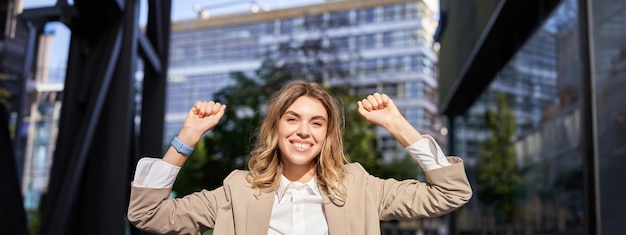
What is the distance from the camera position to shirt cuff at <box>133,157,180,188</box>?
143cm

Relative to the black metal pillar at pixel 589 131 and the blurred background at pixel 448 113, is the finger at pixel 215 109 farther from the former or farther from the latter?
the black metal pillar at pixel 589 131

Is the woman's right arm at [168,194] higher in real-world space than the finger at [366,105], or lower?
lower

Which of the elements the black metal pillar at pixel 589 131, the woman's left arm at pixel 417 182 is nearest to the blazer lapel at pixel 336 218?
the woman's left arm at pixel 417 182

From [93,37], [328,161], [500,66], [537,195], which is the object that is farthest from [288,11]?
[328,161]

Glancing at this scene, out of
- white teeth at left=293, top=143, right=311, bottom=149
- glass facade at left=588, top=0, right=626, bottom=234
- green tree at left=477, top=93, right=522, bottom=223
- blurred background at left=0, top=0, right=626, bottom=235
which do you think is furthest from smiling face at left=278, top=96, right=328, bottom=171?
green tree at left=477, top=93, right=522, bottom=223

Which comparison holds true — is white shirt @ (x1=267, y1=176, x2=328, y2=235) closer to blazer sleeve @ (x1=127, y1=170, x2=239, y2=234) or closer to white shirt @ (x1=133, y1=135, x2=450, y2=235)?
white shirt @ (x1=133, y1=135, x2=450, y2=235)

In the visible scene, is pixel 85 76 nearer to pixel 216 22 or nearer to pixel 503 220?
pixel 503 220

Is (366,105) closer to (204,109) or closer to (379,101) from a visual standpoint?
(379,101)

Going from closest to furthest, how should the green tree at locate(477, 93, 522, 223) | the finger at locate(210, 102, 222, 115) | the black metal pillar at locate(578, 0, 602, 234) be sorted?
the finger at locate(210, 102, 222, 115) → the black metal pillar at locate(578, 0, 602, 234) → the green tree at locate(477, 93, 522, 223)

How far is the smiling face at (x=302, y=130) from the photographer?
1.51 meters

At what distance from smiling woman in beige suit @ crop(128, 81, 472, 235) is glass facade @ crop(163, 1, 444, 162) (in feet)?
45.0

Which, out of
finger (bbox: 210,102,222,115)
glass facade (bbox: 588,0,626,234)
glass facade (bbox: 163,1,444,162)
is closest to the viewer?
finger (bbox: 210,102,222,115)

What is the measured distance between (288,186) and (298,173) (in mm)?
46

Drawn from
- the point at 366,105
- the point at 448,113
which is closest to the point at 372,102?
the point at 366,105
